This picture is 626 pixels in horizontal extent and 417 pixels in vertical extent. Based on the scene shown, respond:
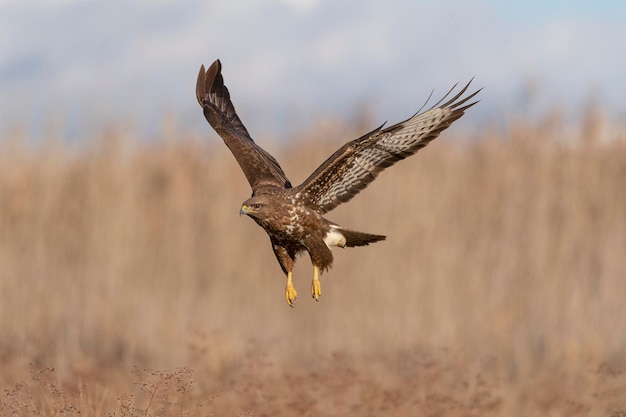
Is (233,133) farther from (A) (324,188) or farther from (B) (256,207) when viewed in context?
(B) (256,207)

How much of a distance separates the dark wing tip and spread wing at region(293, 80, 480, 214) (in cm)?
173

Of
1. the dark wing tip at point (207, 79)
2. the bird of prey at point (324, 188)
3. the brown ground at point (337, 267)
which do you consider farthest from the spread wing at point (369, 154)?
the brown ground at point (337, 267)

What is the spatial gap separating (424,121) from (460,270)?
3870 mm

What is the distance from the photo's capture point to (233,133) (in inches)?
244

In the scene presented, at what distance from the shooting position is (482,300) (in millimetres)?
8758

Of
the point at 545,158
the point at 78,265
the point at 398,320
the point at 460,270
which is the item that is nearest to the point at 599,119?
the point at 545,158

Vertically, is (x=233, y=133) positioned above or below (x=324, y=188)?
above

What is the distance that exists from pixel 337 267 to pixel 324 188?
11.7 ft

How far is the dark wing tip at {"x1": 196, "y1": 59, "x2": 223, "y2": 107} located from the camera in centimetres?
682

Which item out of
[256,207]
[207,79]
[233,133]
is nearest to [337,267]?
[207,79]

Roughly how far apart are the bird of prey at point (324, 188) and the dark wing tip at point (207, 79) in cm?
110

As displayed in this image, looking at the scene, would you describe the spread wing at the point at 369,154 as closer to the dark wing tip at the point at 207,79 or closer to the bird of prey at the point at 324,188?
the bird of prey at the point at 324,188

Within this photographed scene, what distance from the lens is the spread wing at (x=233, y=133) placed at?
5.80 m

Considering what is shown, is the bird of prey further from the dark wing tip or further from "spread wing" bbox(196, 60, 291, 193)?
the dark wing tip
